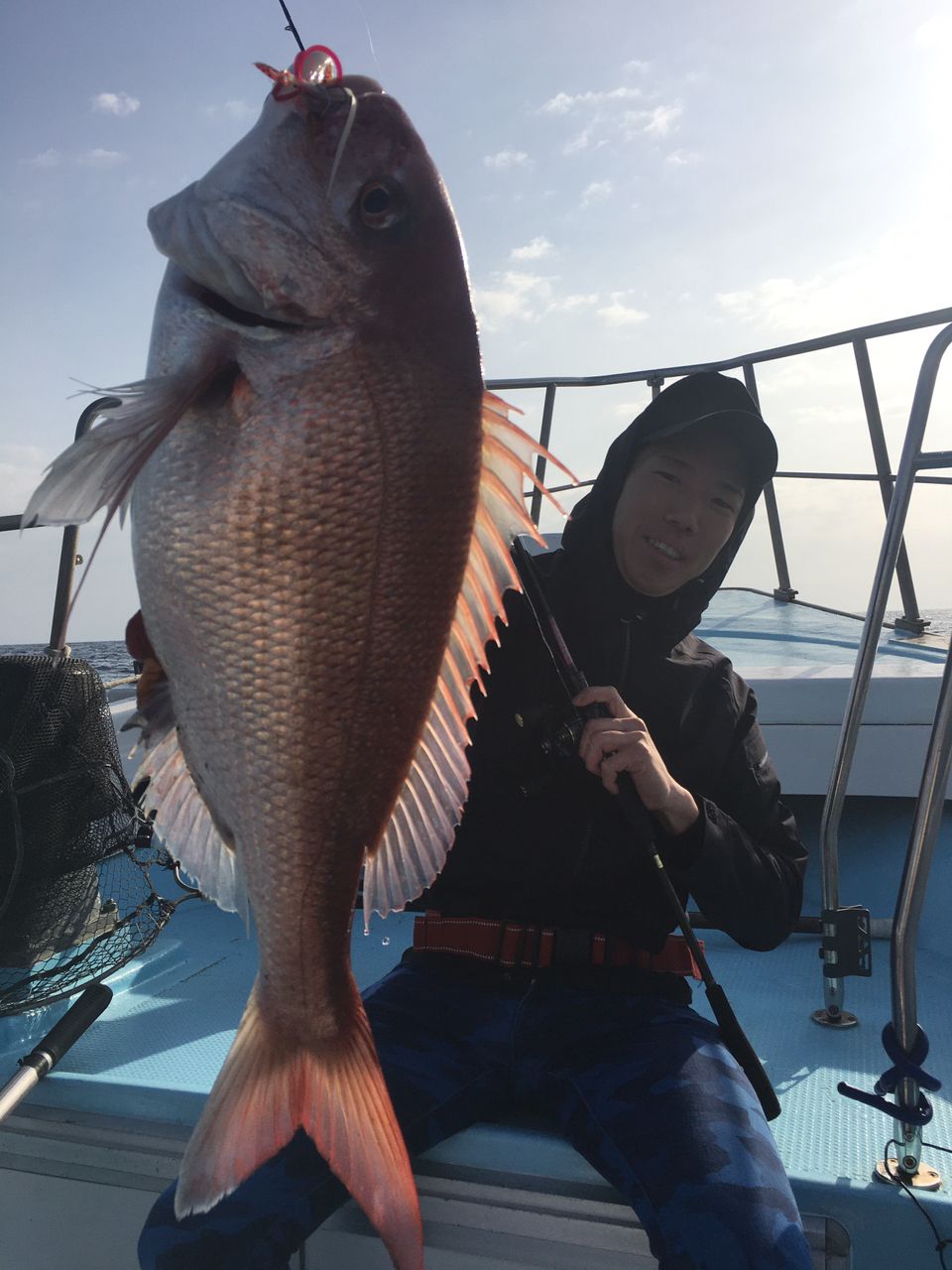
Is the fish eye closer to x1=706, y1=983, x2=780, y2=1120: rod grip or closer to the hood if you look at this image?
the hood

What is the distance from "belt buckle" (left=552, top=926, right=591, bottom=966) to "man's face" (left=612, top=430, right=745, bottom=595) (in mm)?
852

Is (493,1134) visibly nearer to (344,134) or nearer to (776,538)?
(344,134)

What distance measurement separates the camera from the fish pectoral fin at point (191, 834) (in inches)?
43.1

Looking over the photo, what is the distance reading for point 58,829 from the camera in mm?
2186

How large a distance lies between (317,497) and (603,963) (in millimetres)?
1294

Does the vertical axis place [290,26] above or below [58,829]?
above

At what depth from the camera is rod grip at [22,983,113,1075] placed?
185 centimetres

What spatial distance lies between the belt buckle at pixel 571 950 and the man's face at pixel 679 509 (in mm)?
852

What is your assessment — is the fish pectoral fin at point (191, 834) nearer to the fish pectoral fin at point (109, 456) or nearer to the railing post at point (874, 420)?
the fish pectoral fin at point (109, 456)

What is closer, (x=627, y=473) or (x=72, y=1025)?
(x=72, y=1025)

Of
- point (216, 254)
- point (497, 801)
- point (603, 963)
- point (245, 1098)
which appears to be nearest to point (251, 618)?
point (216, 254)

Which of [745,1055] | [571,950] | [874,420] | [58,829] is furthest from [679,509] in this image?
[874,420]

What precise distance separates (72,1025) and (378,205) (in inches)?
73.6

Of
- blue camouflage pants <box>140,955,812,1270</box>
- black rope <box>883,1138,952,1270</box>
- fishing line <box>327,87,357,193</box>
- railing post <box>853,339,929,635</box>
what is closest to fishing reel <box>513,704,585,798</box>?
blue camouflage pants <box>140,955,812,1270</box>
